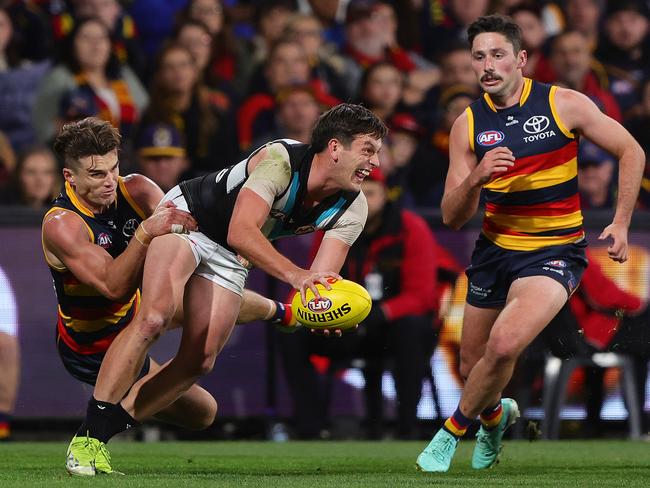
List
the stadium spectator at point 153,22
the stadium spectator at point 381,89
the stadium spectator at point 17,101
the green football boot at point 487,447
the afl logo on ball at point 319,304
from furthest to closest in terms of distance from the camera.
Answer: the stadium spectator at point 153,22
the stadium spectator at point 381,89
the stadium spectator at point 17,101
the green football boot at point 487,447
the afl logo on ball at point 319,304

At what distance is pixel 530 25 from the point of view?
13.9 m

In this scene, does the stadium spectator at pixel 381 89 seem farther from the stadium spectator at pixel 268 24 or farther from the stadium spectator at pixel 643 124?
the stadium spectator at pixel 643 124

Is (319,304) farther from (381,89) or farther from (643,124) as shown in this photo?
(643,124)

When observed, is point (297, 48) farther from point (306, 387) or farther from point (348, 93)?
point (306, 387)

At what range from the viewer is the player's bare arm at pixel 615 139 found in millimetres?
7188

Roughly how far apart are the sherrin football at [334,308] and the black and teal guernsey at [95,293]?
1.28 metres

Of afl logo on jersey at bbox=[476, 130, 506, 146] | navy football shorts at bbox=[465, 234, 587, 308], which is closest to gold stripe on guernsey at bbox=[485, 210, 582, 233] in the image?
navy football shorts at bbox=[465, 234, 587, 308]

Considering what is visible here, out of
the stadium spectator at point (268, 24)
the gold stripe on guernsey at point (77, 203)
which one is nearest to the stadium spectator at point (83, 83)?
the stadium spectator at point (268, 24)

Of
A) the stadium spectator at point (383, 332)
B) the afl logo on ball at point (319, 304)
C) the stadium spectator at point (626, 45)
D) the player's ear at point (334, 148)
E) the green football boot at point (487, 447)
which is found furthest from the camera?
the stadium spectator at point (626, 45)

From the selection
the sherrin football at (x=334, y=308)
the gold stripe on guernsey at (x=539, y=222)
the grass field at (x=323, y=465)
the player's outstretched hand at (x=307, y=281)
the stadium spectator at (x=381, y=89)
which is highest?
the stadium spectator at (x=381, y=89)

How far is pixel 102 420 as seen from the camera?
680cm

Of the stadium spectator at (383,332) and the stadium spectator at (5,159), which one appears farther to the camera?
the stadium spectator at (5,159)

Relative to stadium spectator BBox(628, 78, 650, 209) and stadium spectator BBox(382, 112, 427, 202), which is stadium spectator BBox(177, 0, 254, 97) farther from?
stadium spectator BBox(628, 78, 650, 209)

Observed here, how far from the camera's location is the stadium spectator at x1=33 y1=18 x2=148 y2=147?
40.0 feet
